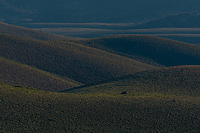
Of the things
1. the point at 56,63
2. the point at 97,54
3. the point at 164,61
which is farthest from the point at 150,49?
the point at 56,63

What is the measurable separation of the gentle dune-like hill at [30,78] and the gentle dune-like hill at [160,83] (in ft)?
22.2

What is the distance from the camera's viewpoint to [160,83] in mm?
25234

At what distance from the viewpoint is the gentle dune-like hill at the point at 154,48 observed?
1866 inches

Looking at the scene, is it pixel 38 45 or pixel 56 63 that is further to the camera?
pixel 38 45

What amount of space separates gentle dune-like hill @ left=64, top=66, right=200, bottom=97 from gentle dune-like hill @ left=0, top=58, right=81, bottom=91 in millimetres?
6758

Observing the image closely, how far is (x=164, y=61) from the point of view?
47594 mm

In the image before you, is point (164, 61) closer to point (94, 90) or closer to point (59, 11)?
point (94, 90)

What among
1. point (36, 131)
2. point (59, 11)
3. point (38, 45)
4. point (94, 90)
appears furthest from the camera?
point (59, 11)

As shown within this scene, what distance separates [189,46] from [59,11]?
101 meters

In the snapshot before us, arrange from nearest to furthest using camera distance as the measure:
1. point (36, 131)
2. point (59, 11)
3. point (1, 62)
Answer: point (36, 131) < point (1, 62) < point (59, 11)

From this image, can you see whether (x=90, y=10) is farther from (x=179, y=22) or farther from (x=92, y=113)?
(x=92, y=113)

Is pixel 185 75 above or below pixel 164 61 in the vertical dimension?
above

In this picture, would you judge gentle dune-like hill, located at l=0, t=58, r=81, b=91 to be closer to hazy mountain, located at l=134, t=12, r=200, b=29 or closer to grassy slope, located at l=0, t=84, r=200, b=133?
grassy slope, located at l=0, t=84, r=200, b=133

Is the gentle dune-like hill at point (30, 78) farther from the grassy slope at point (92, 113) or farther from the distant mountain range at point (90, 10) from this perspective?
the distant mountain range at point (90, 10)
